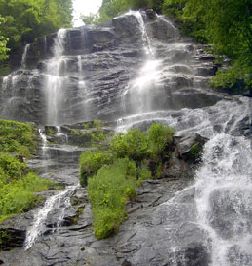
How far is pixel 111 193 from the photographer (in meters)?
11.6

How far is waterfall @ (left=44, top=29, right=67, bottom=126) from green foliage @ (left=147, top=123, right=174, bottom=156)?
10.2m

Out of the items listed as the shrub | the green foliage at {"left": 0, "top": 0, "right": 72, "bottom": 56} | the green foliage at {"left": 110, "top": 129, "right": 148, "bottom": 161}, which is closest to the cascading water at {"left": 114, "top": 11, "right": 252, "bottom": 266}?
the green foliage at {"left": 110, "top": 129, "right": 148, "bottom": 161}

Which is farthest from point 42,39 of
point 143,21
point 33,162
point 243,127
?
point 243,127

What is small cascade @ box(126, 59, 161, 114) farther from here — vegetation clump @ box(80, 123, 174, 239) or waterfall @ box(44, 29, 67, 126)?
vegetation clump @ box(80, 123, 174, 239)

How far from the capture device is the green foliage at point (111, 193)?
1082cm

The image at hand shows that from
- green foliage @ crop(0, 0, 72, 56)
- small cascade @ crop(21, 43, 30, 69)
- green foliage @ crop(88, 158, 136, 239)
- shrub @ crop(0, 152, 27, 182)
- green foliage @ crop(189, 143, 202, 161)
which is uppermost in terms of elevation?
green foliage @ crop(0, 0, 72, 56)

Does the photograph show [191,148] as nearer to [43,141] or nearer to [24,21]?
[43,141]

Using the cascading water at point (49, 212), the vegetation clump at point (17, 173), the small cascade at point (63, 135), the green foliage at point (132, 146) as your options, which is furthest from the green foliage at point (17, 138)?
the green foliage at point (132, 146)

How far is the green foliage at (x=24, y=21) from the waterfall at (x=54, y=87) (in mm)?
2992

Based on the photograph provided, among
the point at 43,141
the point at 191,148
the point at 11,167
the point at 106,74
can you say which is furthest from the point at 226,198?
the point at 106,74

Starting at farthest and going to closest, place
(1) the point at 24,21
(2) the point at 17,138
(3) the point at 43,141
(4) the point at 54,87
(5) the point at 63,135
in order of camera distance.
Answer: (1) the point at 24,21 → (4) the point at 54,87 → (5) the point at 63,135 → (3) the point at 43,141 → (2) the point at 17,138

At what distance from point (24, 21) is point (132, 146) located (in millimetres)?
20535

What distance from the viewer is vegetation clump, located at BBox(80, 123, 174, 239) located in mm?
11041

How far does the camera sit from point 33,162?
17.9 meters
